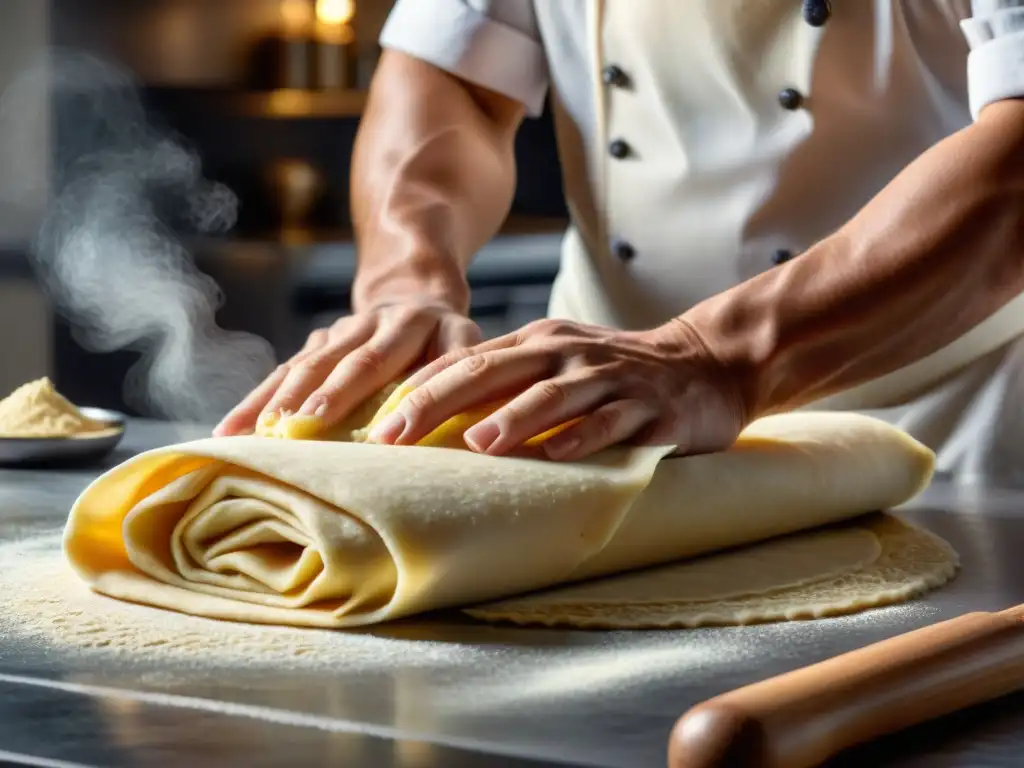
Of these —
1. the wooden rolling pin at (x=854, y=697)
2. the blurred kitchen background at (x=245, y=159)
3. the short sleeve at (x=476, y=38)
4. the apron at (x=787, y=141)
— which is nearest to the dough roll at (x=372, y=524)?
the wooden rolling pin at (x=854, y=697)

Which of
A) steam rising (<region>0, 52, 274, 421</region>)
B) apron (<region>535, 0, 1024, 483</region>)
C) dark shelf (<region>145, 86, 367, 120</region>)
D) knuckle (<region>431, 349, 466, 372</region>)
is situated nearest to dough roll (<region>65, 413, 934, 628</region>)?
knuckle (<region>431, 349, 466, 372</region>)

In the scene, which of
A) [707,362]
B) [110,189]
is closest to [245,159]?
[110,189]

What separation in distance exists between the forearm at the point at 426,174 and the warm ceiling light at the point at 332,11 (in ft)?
9.52

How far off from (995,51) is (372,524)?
824mm

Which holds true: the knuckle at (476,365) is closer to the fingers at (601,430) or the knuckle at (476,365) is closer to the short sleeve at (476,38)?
the fingers at (601,430)

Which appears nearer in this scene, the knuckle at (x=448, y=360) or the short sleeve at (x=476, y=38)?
the knuckle at (x=448, y=360)

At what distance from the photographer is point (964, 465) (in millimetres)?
1723

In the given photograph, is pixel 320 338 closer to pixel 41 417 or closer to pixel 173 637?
pixel 41 417

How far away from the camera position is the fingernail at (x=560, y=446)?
110 cm

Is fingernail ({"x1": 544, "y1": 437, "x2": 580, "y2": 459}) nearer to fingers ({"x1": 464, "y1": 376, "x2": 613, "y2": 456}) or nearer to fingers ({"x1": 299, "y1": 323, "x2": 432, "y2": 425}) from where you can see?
fingers ({"x1": 464, "y1": 376, "x2": 613, "y2": 456})

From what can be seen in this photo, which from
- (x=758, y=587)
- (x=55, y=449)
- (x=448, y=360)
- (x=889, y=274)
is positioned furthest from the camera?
(x=55, y=449)

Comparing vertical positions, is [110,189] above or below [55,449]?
below

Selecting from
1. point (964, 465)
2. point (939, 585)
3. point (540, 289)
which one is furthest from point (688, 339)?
point (540, 289)

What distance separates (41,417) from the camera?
1.58 meters
